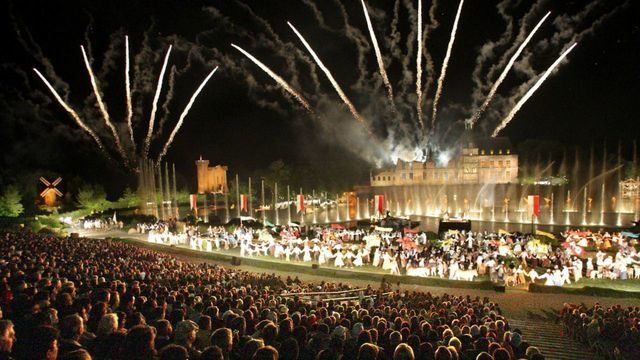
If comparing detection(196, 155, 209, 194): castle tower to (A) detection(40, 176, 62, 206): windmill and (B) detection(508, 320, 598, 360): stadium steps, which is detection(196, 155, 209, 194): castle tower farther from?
(B) detection(508, 320, 598, 360): stadium steps

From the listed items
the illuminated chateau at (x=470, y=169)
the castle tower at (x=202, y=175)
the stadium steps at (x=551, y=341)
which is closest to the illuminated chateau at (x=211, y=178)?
the castle tower at (x=202, y=175)

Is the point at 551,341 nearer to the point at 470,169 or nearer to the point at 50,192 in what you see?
the point at 50,192

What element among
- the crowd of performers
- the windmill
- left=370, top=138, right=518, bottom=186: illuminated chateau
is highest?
left=370, top=138, right=518, bottom=186: illuminated chateau

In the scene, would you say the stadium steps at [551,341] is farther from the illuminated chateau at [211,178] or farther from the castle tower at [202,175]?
the castle tower at [202,175]

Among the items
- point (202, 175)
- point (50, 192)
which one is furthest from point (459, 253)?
point (202, 175)

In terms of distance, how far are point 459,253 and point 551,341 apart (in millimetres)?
11275

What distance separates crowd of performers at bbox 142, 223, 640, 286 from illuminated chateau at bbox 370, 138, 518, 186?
5512 centimetres

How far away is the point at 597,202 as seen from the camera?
219 ft

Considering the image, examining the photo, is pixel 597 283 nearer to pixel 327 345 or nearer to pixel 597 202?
pixel 327 345

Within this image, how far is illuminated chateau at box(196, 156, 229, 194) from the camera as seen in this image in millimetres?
103312

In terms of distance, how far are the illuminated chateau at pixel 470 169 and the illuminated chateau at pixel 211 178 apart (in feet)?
135

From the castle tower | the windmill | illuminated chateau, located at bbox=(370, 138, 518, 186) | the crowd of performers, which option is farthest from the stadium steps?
the castle tower

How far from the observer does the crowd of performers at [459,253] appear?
21.8m

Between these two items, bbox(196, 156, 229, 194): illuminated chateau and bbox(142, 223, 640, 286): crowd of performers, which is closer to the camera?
bbox(142, 223, 640, 286): crowd of performers
